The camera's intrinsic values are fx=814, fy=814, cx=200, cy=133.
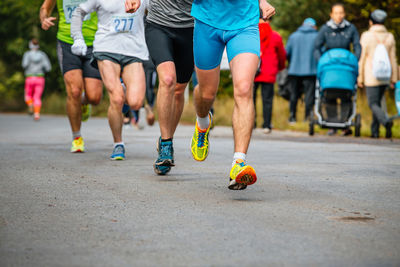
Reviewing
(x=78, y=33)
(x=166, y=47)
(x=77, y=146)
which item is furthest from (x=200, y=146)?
(x=77, y=146)

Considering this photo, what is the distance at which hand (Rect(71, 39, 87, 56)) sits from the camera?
8672mm

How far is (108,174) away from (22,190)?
1197 mm

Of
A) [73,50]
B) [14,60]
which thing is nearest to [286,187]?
[73,50]

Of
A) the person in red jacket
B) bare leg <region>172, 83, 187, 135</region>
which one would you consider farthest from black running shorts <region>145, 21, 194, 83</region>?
the person in red jacket

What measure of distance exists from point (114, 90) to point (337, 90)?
5725mm

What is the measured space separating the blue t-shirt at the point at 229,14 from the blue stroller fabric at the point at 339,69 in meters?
6.95

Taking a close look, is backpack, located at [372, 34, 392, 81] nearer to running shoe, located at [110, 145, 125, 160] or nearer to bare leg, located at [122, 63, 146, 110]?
bare leg, located at [122, 63, 146, 110]

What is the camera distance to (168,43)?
6.86 metres

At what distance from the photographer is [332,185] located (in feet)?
20.7

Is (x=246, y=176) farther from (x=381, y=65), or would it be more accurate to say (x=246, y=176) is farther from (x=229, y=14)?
(x=381, y=65)

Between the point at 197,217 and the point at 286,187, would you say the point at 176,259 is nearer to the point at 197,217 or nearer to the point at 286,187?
the point at 197,217

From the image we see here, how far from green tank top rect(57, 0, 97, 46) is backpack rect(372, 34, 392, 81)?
511 cm

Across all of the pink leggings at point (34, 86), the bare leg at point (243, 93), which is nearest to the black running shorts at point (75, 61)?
the bare leg at point (243, 93)

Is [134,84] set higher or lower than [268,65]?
higher
